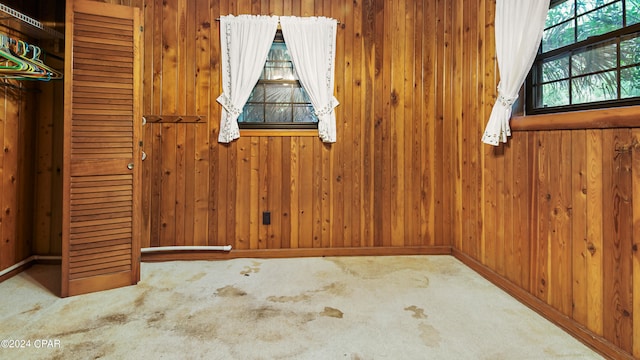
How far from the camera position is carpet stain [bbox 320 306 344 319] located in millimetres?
2039

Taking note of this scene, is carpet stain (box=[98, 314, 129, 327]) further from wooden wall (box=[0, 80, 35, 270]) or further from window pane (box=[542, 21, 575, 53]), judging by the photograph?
window pane (box=[542, 21, 575, 53])

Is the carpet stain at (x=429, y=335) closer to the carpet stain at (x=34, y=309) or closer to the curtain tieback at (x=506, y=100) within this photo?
the curtain tieback at (x=506, y=100)

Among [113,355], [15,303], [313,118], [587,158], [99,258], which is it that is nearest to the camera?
[113,355]

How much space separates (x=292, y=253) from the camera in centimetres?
319

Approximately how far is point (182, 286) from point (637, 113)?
9.40ft

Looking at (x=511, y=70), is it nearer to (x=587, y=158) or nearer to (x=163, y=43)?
(x=587, y=158)

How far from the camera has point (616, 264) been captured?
1.63 meters

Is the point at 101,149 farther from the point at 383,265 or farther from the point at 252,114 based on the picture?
the point at 383,265

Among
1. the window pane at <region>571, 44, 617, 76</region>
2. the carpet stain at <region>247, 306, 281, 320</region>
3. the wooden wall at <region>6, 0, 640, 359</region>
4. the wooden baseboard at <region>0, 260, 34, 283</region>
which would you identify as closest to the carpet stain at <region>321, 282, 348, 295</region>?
the carpet stain at <region>247, 306, 281, 320</region>

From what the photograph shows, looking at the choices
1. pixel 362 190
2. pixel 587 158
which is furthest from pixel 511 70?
pixel 362 190

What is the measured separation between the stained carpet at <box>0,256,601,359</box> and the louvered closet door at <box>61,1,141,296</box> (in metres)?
0.23

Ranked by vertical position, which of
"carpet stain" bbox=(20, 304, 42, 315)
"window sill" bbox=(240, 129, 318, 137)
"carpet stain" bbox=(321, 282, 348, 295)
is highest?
"window sill" bbox=(240, 129, 318, 137)

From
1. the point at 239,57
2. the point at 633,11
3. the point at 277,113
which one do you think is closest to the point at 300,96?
the point at 277,113

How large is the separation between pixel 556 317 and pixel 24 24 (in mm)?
4173
